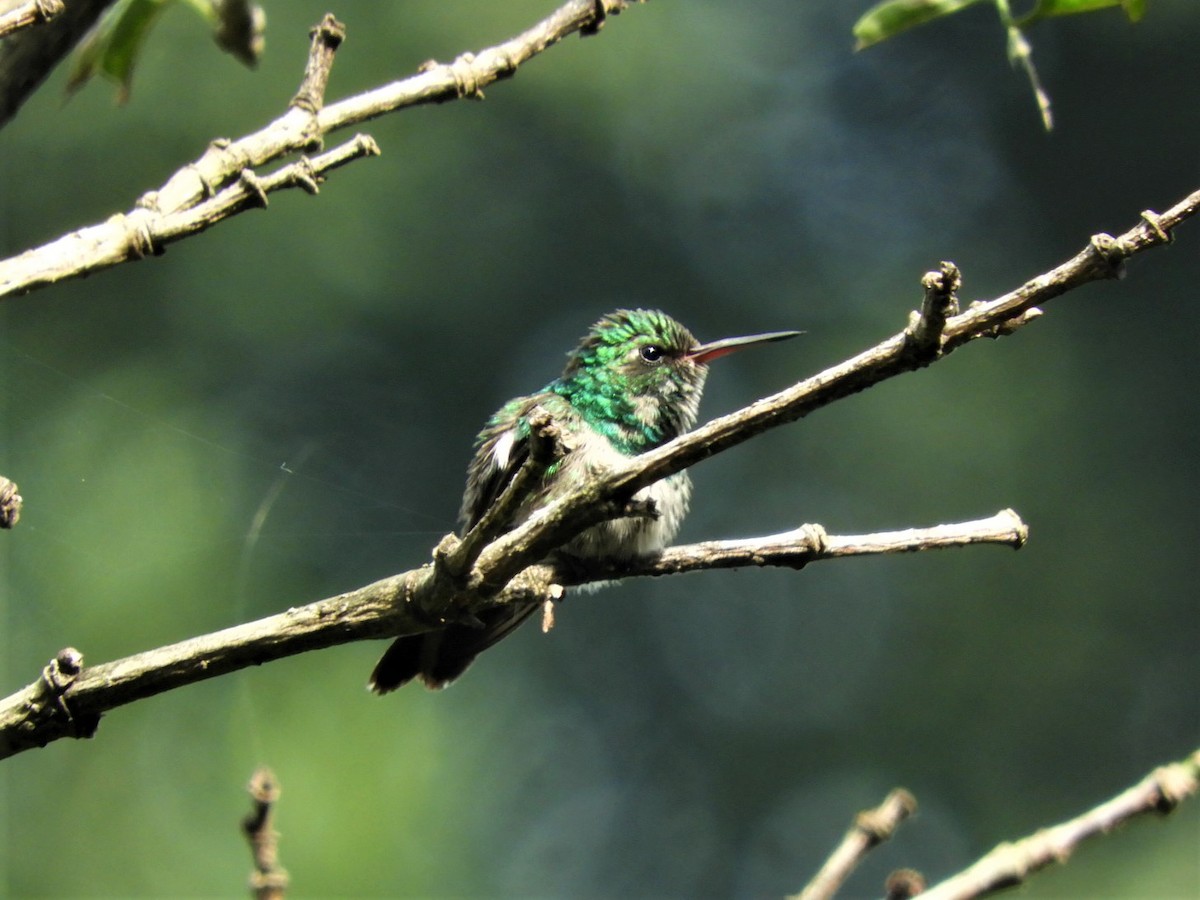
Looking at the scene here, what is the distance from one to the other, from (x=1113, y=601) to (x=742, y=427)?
12.3 metres

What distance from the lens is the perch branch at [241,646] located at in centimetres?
195

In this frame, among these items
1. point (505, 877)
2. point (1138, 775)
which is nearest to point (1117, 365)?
point (1138, 775)

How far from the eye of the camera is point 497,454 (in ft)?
15.0

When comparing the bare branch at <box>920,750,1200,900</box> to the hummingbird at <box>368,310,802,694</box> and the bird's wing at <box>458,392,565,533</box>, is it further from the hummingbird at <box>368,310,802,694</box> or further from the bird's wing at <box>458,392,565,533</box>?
the bird's wing at <box>458,392,565,533</box>

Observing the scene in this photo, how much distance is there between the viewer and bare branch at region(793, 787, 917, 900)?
73.9 inches

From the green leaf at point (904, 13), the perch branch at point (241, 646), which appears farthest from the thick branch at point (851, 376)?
the green leaf at point (904, 13)

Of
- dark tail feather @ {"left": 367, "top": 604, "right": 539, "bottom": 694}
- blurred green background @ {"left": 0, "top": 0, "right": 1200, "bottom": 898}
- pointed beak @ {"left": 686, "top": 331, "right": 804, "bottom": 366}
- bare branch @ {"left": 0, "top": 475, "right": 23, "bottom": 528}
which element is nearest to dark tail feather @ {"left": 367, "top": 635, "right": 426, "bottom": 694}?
dark tail feather @ {"left": 367, "top": 604, "right": 539, "bottom": 694}

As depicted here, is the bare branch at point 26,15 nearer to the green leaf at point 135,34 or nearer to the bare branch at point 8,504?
the green leaf at point 135,34

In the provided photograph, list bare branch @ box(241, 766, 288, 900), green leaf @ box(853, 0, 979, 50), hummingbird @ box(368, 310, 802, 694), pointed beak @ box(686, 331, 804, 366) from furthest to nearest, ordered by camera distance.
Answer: pointed beak @ box(686, 331, 804, 366), hummingbird @ box(368, 310, 802, 694), bare branch @ box(241, 766, 288, 900), green leaf @ box(853, 0, 979, 50)

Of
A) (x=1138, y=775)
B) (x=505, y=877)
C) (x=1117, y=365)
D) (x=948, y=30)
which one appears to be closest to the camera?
A: (x=505, y=877)

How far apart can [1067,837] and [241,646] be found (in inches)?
49.4

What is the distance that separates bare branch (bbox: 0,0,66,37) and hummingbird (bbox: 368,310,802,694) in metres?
2.50

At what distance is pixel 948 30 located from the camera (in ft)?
49.4

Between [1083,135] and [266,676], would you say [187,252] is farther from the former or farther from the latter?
[1083,135]
